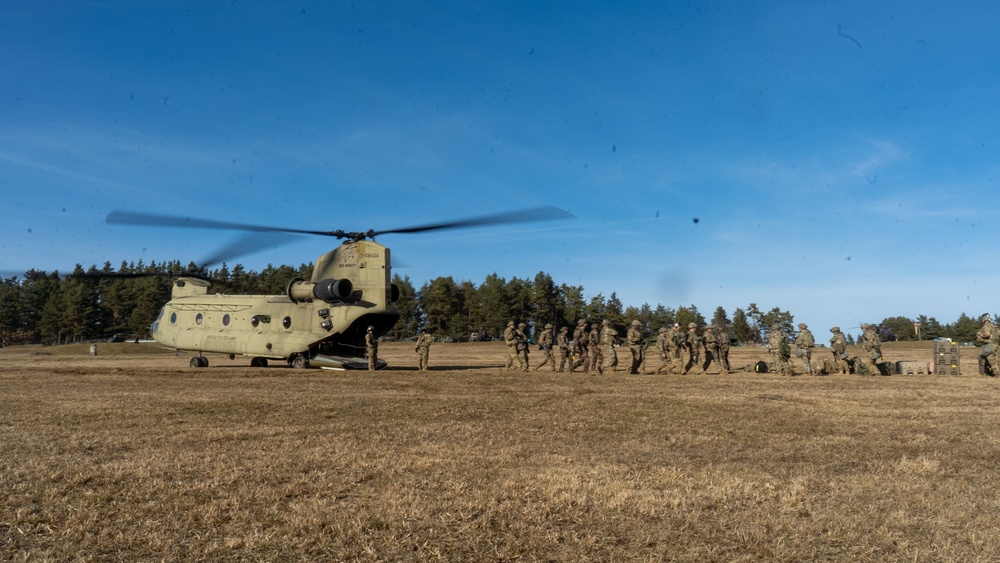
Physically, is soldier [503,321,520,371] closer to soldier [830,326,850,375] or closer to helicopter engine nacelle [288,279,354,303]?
helicopter engine nacelle [288,279,354,303]

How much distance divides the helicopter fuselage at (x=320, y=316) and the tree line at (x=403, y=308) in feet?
148

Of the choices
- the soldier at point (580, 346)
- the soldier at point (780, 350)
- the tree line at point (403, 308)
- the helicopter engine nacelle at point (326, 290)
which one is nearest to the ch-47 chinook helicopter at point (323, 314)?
the helicopter engine nacelle at point (326, 290)

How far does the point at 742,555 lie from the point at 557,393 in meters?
10.7

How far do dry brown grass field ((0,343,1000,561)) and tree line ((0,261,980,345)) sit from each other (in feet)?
191

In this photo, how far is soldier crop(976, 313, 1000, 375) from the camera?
1983 centimetres

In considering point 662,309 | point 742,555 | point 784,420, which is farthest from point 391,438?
point 662,309

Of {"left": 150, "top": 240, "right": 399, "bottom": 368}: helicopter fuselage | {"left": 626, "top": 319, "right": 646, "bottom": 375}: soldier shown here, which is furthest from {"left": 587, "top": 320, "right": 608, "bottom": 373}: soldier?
{"left": 150, "top": 240, "right": 399, "bottom": 368}: helicopter fuselage

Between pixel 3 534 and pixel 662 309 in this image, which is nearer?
pixel 3 534

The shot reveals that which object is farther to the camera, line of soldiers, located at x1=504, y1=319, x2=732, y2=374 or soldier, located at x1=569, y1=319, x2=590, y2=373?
soldier, located at x1=569, y1=319, x2=590, y2=373

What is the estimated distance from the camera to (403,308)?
8462cm

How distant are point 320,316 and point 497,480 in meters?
17.8

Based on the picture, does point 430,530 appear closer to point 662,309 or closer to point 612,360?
point 612,360

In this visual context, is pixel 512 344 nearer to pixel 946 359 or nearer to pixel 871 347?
pixel 871 347

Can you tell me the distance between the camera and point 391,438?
861cm
